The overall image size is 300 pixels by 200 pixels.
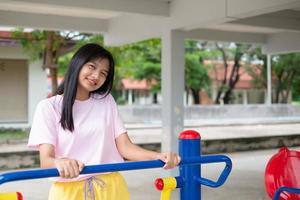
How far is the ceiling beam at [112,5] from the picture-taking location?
5.13m

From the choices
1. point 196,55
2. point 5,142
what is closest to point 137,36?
point 5,142

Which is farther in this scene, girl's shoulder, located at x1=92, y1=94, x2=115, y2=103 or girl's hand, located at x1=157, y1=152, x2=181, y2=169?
girl's shoulder, located at x1=92, y1=94, x2=115, y2=103

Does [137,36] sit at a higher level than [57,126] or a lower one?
higher

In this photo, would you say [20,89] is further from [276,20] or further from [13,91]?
[276,20]

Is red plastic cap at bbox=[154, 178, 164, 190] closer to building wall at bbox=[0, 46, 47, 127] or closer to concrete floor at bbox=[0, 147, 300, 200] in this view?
concrete floor at bbox=[0, 147, 300, 200]

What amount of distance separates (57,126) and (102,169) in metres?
0.26

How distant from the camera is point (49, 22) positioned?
268 inches

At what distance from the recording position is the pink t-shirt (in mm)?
1488

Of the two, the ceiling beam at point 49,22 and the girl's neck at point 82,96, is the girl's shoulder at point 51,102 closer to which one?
the girl's neck at point 82,96

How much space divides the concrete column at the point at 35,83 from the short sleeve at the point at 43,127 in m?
11.1

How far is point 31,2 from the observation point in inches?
200

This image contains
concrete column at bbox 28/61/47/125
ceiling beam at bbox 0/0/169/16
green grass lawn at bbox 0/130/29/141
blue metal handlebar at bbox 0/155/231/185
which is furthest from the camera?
concrete column at bbox 28/61/47/125

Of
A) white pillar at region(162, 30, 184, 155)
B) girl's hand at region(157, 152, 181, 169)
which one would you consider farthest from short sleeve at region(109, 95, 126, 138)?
white pillar at region(162, 30, 184, 155)

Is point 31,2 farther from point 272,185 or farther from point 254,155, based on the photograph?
point 254,155
